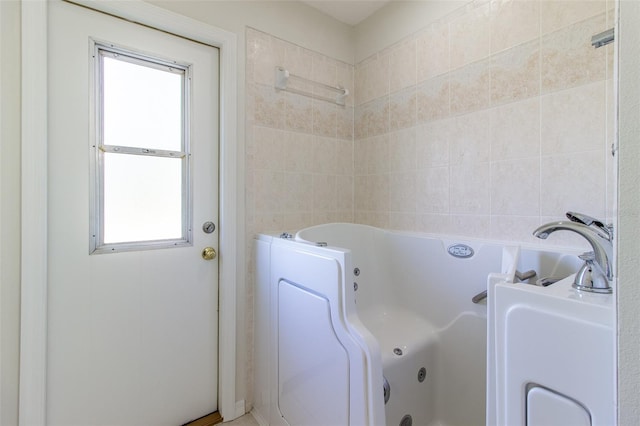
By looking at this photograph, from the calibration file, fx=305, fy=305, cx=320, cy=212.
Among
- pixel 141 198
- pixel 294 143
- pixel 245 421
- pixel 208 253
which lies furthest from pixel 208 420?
pixel 294 143

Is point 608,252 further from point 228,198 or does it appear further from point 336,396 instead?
point 228,198

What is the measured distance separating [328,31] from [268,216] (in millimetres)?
1297

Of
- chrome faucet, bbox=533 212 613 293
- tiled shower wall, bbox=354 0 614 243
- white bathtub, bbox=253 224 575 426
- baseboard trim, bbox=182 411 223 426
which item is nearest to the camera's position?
chrome faucet, bbox=533 212 613 293

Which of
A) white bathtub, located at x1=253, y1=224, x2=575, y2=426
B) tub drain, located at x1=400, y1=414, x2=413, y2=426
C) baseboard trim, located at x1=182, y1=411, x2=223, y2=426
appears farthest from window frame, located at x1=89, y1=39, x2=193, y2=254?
tub drain, located at x1=400, y1=414, x2=413, y2=426

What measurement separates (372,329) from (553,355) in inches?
43.8

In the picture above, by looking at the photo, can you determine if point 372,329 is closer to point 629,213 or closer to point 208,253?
point 208,253

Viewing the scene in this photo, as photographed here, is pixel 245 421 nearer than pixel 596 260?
No

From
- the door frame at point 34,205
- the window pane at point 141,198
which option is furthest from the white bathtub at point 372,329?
the door frame at point 34,205

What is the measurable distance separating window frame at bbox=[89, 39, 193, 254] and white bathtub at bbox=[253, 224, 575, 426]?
60 centimetres

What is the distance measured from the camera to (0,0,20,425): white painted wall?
1109mm

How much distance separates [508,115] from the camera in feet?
4.63

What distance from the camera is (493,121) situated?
1464 mm

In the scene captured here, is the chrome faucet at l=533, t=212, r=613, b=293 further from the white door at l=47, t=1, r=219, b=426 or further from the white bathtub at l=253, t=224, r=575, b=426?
the white door at l=47, t=1, r=219, b=426

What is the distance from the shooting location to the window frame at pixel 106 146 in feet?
4.26
